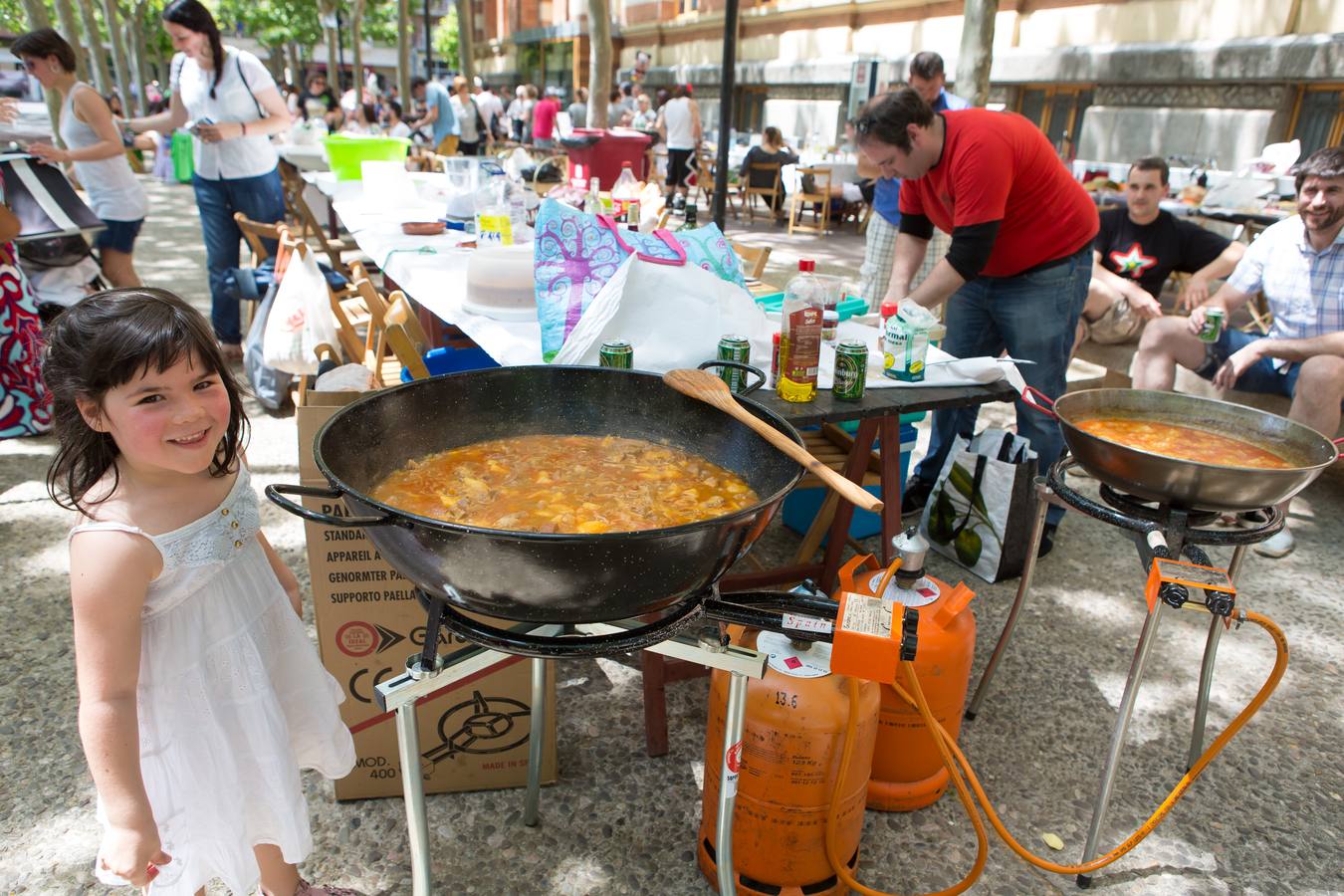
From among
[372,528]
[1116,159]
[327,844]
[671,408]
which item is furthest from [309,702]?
[1116,159]

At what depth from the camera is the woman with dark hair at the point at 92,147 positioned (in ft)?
17.0

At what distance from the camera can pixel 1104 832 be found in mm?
2344

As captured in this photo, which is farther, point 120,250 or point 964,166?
point 120,250

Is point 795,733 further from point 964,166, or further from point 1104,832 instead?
Answer: point 964,166

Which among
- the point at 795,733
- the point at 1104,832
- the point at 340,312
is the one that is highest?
the point at 340,312

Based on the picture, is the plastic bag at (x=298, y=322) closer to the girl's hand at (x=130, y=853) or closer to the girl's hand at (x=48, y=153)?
the girl's hand at (x=48, y=153)

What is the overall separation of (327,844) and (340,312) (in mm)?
2736

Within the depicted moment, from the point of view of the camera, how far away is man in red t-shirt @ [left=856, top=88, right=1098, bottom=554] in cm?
314

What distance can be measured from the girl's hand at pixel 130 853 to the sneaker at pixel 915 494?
3364 mm

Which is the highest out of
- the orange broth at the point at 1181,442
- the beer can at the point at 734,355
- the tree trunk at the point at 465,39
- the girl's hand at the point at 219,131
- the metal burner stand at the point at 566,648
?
Result: the tree trunk at the point at 465,39

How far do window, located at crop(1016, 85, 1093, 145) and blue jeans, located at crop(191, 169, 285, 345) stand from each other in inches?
574

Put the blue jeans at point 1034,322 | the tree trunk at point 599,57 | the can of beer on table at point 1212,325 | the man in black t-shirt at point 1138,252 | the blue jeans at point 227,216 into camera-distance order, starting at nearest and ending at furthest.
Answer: the blue jeans at point 1034,322, the can of beer on table at point 1212,325, the man in black t-shirt at point 1138,252, the blue jeans at point 227,216, the tree trunk at point 599,57

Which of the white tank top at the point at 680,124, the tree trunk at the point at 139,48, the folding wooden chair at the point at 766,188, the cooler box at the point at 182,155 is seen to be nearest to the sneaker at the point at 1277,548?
the folding wooden chair at the point at 766,188

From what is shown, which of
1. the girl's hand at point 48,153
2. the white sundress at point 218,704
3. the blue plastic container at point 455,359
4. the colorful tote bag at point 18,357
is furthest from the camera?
the girl's hand at point 48,153
